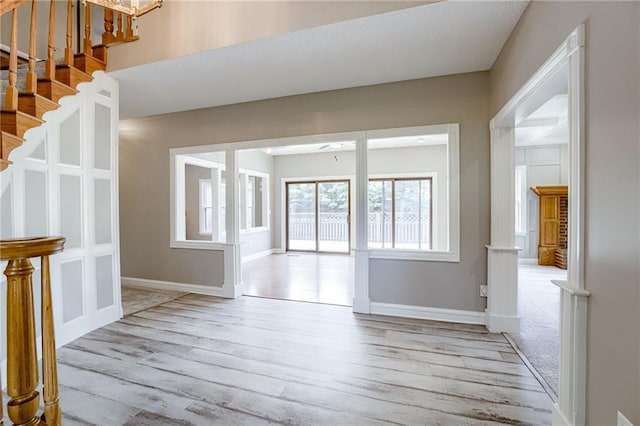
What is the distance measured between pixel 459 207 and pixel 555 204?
4.71m

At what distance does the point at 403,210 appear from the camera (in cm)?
718

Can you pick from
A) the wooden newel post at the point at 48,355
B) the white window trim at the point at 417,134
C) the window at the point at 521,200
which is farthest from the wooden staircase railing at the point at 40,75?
the window at the point at 521,200

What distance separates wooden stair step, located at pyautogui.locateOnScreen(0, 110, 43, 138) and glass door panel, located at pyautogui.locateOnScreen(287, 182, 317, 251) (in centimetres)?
614

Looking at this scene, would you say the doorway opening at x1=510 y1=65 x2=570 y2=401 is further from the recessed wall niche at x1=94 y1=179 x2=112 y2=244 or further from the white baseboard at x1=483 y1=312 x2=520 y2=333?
the recessed wall niche at x1=94 y1=179 x2=112 y2=244

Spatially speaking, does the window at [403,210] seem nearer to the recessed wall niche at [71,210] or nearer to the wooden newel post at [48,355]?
the recessed wall niche at [71,210]

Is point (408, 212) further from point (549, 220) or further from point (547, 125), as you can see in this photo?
point (547, 125)

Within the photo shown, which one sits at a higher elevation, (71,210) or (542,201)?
(542,201)

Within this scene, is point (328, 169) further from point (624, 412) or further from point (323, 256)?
point (624, 412)

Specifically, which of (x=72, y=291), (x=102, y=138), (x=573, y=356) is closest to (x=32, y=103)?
(x=102, y=138)

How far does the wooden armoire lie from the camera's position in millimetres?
6273

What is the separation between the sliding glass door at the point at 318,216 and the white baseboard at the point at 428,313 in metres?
4.43

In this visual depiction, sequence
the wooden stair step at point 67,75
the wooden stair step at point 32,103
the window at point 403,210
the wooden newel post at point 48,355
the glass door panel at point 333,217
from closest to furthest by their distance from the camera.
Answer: the wooden newel post at point 48,355, the wooden stair step at point 32,103, the wooden stair step at point 67,75, the window at point 403,210, the glass door panel at point 333,217

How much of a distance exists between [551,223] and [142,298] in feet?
25.3

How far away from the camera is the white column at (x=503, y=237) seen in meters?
2.86
